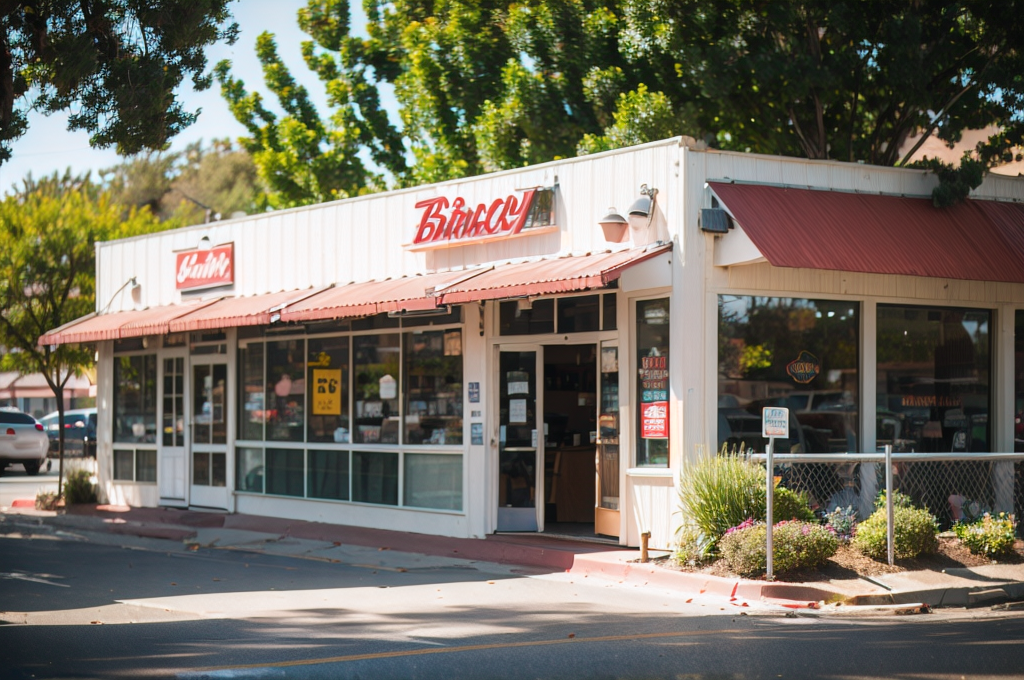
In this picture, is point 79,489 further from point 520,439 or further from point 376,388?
point 520,439

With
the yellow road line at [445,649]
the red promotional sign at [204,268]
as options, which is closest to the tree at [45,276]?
the red promotional sign at [204,268]

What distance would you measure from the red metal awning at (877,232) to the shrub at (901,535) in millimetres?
2655

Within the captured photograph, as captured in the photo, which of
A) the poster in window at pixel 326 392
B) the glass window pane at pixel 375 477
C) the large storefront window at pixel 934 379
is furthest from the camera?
the poster in window at pixel 326 392

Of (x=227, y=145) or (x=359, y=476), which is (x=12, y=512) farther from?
(x=227, y=145)

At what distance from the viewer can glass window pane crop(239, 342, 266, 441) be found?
18281 mm

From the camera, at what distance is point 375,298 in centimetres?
1505

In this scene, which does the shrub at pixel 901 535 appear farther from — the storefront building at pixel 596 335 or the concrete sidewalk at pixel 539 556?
the storefront building at pixel 596 335

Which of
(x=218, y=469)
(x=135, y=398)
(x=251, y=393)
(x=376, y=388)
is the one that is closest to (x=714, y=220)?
(x=376, y=388)

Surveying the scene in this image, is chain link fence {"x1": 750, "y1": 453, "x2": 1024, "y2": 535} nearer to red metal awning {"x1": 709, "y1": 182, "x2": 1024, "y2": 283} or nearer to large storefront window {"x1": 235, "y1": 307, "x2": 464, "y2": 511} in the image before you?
red metal awning {"x1": 709, "y1": 182, "x2": 1024, "y2": 283}

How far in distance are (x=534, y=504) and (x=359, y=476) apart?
119 inches

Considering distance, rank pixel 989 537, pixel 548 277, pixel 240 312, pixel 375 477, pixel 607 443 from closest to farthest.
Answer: pixel 989 537
pixel 548 277
pixel 607 443
pixel 375 477
pixel 240 312

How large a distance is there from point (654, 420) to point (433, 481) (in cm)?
372

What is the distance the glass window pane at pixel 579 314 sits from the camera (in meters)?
13.9

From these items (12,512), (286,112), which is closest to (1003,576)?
(12,512)
